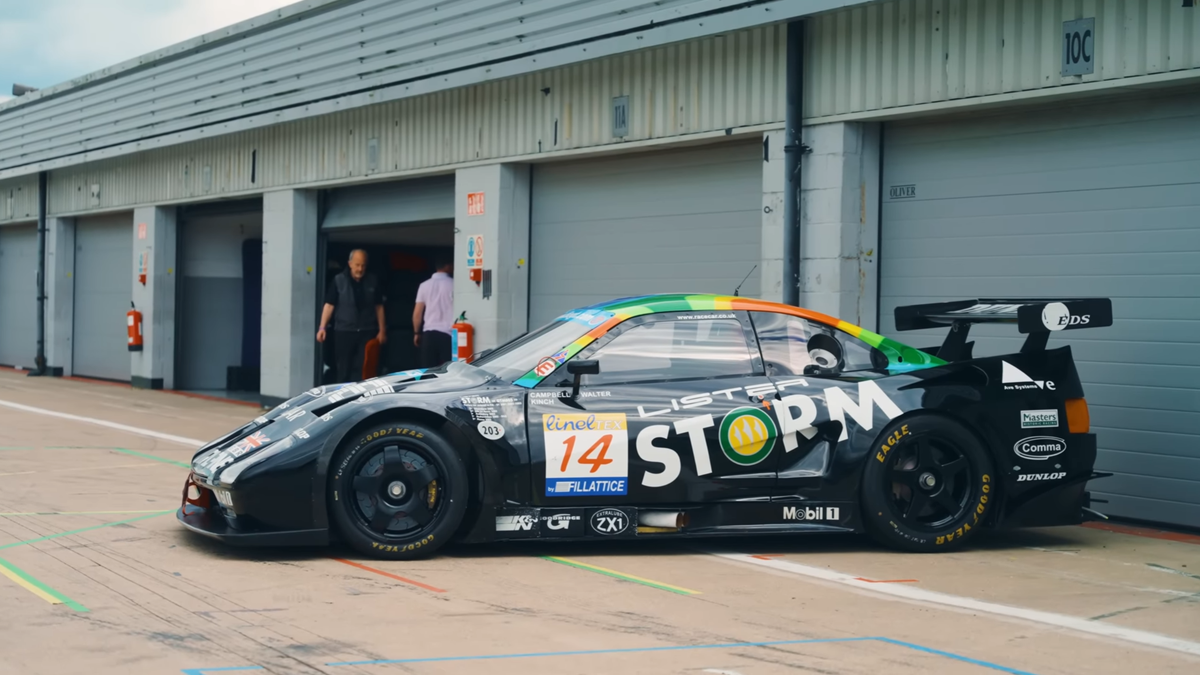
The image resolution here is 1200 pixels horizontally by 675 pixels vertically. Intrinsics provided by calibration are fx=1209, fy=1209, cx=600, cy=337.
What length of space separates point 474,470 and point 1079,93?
15.6 feet

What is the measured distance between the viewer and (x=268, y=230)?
16.4 meters

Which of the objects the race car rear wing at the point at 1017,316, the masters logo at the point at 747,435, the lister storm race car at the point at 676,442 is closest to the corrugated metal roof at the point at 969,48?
the race car rear wing at the point at 1017,316

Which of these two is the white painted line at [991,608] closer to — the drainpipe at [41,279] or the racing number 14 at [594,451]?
the racing number 14 at [594,451]

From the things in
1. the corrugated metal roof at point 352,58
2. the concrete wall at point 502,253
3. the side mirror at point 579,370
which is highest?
the corrugated metal roof at point 352,58

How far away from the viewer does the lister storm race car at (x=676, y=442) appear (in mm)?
5949

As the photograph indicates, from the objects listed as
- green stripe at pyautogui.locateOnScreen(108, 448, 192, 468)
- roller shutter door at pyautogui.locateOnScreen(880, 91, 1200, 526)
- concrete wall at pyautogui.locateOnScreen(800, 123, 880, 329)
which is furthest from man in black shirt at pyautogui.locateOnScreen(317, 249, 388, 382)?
roller shutter door at pyautogui.locateOnScreen(880, 91, 1200, 526)

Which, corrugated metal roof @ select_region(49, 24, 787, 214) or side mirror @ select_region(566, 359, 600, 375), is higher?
corrugated metal roof @ select_region(49, 24, 787, 214)

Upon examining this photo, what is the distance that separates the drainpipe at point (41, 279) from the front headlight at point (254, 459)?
18.8 metres

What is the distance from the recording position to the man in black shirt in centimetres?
1294

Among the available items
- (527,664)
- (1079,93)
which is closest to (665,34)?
(1079,93)

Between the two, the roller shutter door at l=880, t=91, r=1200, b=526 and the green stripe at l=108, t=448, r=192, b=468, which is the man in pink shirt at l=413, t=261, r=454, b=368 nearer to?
the green stripe at l=108, t=448, r=192, b=468

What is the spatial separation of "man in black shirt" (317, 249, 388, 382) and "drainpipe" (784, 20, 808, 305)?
204 inches

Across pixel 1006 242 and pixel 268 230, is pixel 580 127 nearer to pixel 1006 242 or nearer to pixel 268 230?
pixel 1006 242

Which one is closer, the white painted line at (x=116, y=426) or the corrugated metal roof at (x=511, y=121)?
the corrugated metal roof at (x=511, y=121)
